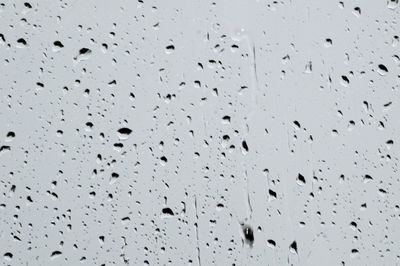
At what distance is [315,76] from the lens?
0.94 meters

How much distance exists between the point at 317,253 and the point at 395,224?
0.54ft

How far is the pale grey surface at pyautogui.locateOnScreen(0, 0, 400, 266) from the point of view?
0.89 m

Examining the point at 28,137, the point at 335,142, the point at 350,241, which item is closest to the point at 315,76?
the point at 335,142

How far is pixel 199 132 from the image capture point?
36.1 inches

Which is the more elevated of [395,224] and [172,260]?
[395,224]

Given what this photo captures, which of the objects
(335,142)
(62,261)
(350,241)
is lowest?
(62,261)

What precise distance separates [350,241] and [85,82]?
0.59 m

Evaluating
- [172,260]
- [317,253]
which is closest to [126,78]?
[172,260]

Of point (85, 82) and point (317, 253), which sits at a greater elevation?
point (85, 82)

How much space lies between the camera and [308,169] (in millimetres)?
921

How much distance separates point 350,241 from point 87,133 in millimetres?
537

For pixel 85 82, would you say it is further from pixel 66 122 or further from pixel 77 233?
pixel 77 233

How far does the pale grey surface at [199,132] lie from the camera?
889mm

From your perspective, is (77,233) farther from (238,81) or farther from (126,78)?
(238,81)
